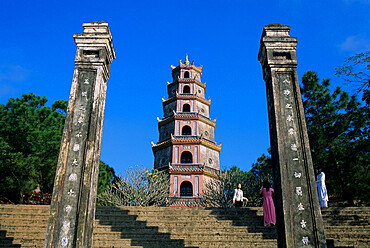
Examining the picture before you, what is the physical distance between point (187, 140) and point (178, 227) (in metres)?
15.1

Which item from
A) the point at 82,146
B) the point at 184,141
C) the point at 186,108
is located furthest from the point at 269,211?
the point at 186,108

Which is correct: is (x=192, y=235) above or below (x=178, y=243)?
above

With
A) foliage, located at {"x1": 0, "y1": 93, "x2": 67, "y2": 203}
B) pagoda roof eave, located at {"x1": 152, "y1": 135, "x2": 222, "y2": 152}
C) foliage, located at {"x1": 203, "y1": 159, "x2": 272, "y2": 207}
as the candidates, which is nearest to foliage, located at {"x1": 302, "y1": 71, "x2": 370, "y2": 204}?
foliage, located at {"x1": 203, "y1": 159, "x2": 272, "y2": 207}

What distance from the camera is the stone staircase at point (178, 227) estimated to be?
276 inches

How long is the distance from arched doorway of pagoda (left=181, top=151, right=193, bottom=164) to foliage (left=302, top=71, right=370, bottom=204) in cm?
889

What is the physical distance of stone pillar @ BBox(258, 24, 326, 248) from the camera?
16.9ft

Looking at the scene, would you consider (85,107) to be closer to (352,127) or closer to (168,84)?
(352,127)

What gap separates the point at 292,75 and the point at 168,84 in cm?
2091

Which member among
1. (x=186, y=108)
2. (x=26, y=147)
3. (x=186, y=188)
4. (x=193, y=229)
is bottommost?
(x=193, y=229)

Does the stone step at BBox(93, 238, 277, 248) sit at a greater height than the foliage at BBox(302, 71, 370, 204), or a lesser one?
lesser

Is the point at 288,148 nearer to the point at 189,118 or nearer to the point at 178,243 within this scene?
the point at 178,243

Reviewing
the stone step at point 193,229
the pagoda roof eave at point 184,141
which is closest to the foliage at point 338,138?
the stone step at point 193,229

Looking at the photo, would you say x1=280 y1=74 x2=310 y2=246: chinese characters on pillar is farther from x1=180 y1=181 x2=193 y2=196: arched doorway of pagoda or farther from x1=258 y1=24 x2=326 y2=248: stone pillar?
x1=180 y1=181 x2=193 y2=196: arched doorway of pagoda

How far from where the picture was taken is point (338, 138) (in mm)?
15547
